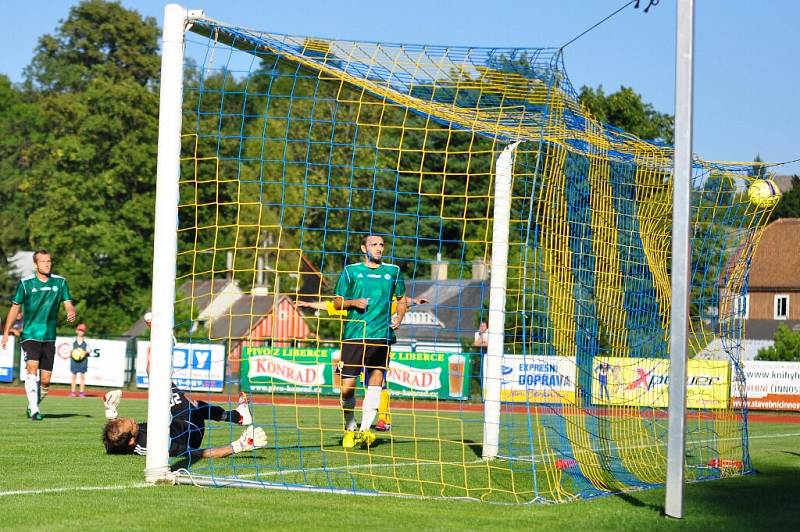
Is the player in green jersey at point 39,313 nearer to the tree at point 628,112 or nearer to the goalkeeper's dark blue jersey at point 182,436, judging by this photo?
the goalkeeper's dark blue jersey at point 182,436

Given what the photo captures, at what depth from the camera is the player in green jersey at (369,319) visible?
10.8 meters

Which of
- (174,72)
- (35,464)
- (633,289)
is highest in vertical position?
(174,72)

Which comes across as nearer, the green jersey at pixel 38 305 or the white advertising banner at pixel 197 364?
the green jersey at pixel 38 305

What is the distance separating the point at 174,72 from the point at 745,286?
20.0ft

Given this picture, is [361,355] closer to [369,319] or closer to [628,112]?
[369,319]

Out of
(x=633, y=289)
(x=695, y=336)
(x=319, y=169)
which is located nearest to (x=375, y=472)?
(x=633, y=289)

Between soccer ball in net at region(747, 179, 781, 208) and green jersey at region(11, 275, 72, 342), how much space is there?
8.41 m

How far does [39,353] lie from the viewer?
14.1m

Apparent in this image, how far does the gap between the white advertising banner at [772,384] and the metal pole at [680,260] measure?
2284 cm

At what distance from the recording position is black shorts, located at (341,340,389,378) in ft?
35.2

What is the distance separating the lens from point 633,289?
10.3 meters

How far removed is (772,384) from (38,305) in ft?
66.8

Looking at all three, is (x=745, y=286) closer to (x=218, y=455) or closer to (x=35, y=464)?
(x=218, y=455)

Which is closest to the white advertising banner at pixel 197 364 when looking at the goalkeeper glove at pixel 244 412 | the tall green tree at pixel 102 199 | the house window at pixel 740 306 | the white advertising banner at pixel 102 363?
the white advertising banner at pixel 102 363
